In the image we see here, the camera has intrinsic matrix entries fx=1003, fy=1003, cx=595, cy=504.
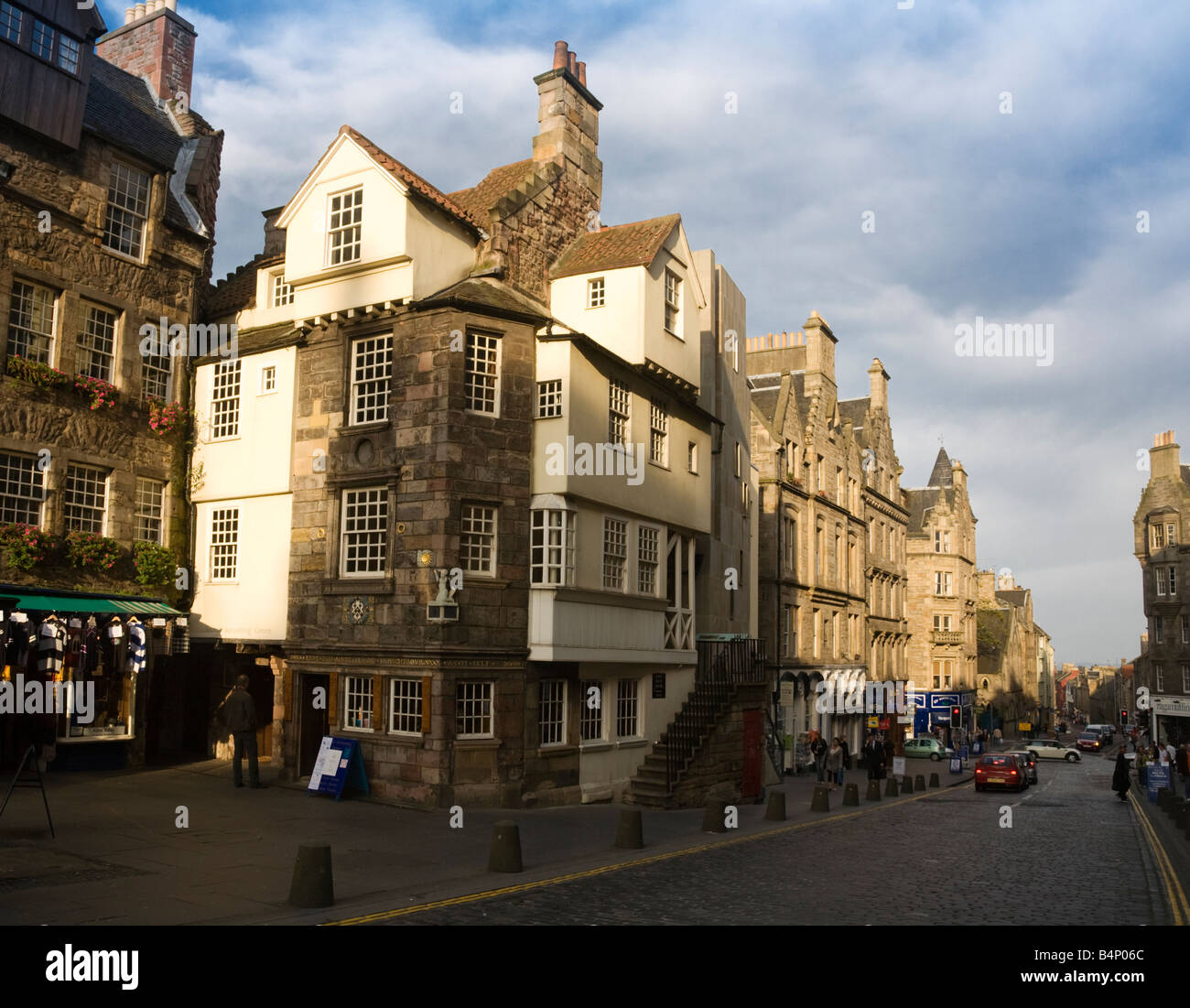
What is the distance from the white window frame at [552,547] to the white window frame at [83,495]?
30.9 ft

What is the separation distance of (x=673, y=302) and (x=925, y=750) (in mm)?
37934

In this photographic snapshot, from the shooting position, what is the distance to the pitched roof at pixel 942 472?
8119 centimetres

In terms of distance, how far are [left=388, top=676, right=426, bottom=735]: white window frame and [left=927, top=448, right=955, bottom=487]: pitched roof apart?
68455 mm

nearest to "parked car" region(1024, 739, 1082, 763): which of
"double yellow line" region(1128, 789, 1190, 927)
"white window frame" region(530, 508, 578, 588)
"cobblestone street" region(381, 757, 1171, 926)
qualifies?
"double yellow line" region(1128, 789, 1190, 927)

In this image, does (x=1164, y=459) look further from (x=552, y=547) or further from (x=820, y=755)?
(x=552, y=547)

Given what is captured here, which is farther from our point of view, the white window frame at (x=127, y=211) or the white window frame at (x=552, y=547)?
the white window frame at (x=127, y=211)

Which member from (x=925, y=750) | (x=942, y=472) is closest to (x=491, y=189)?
(x=925, y=750)

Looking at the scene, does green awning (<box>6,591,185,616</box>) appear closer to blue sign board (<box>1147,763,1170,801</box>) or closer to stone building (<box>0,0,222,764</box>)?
stone building (<box>0,0,222,764</box>)

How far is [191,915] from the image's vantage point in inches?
396

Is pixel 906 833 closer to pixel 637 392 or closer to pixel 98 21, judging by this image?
pixel 637 392

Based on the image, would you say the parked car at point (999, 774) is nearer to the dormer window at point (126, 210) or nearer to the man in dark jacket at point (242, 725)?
the man in dark jacket at point (242, 725)

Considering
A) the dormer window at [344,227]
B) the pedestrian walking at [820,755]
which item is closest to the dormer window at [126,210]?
the dormer window at [344,227]

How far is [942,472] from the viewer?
82.1 metres
